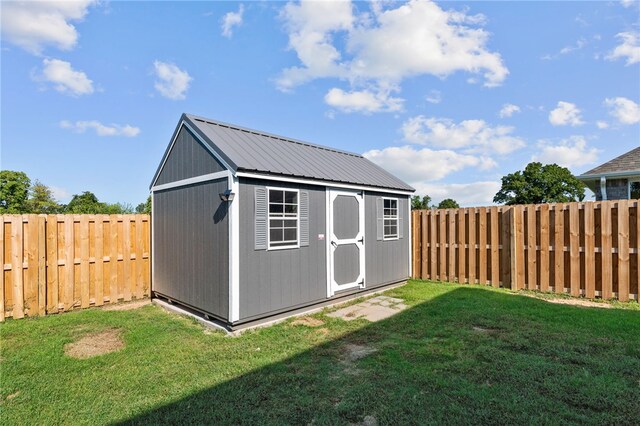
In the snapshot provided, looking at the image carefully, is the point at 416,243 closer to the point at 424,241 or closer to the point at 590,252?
the point at 424,241

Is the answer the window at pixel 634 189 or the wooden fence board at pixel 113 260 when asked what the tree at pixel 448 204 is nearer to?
the window at pixel 634 189

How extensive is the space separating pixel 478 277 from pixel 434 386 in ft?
18.1

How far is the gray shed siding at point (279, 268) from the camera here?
456 cm

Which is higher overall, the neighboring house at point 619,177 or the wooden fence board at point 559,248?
the neighboring house at point 619,177

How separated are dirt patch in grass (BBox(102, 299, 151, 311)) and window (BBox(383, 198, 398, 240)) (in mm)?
5631

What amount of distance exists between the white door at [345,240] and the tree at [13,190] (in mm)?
18492

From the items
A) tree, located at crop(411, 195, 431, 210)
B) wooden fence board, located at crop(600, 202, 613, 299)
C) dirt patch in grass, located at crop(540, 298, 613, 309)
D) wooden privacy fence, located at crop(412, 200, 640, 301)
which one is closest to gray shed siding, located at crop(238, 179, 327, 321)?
wooden privacy fence, located at crop(412, 200, 640, 301)

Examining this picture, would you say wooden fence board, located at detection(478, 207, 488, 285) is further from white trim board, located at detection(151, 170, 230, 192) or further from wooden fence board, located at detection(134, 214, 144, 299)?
wooden fence board, located at detection(134, 214, 144, 299)

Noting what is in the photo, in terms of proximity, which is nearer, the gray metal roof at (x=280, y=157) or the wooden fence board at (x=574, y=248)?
the gray metal roof at (x=280, y=157)

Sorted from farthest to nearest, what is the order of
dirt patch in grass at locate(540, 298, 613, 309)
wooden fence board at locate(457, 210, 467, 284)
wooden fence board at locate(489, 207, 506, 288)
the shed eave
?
1. wooden fence board at locate(457, 210, 467, 284)
2. wooden fence board at locate(489, 207, 506, 288)
3. dirt patch in grass at locate(540, 298, 613, 309)
4. the shed eave

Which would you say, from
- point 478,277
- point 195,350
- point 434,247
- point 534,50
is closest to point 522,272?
point 478,277

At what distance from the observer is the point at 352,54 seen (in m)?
8.66

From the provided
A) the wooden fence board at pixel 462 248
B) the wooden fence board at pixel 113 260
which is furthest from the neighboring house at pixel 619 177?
the wooden fence board at pixel 113 260

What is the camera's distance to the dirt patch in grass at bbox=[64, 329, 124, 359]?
389cm
